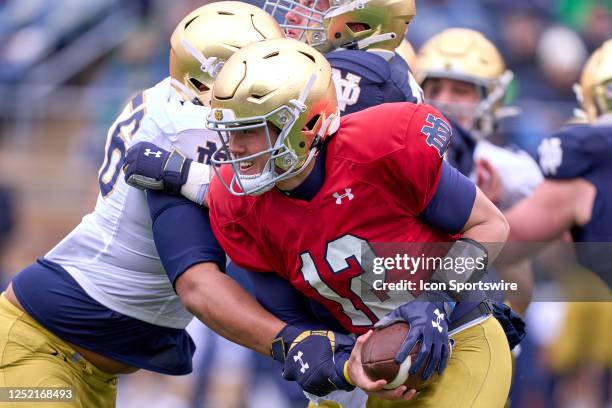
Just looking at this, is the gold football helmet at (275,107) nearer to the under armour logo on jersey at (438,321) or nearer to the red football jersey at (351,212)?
the red football jersey at (351,212)

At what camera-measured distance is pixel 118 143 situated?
13.2 feet

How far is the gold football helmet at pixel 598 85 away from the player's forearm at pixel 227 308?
223cm

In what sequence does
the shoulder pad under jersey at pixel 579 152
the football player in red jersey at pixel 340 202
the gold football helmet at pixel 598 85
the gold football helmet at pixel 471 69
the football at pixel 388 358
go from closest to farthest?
the football at pixel 388 358, the football player in red jersey at pixel 340 202, the shoulder pad under jersey at pixel 579 152, the gold football helmet at pixel 598 85, the gold football helmet at pixel 471 69

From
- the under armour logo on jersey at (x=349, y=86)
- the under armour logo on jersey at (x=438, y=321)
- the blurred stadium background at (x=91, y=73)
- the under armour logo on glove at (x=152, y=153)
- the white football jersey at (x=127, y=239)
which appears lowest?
the blurred stadium background at (x=91, y=73)

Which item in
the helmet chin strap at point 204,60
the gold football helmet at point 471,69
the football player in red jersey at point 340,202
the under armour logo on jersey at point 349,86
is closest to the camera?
the football player in red jersey at point 340,202

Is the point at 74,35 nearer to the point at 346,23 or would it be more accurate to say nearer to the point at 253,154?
the point at 346,23

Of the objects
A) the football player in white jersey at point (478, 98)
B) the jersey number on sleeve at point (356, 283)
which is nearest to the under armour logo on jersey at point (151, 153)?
the jersey number on sleeve at point (356, 283)

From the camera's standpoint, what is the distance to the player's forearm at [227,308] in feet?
11.6

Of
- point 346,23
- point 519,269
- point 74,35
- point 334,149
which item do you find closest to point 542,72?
point 74,35

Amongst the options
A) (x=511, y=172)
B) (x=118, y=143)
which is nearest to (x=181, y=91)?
(x=118, y=143)

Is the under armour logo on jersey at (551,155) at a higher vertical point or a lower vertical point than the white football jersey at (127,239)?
lower

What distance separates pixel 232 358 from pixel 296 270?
11.8 feet

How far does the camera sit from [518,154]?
5.90 meters

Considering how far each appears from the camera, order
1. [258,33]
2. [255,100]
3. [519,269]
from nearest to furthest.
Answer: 1. [255,100]
2. [258,33]
3. [519,269]
